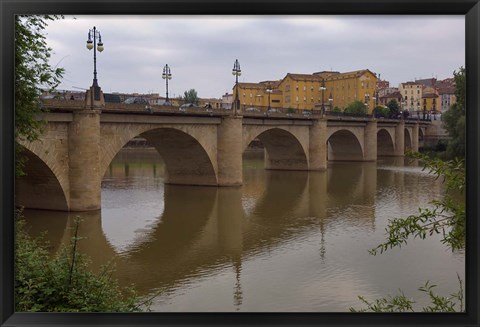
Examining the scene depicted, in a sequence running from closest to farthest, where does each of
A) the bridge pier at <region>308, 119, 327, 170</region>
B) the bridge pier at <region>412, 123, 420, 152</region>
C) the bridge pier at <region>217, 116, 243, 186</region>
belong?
the bridge pier at <region>217, 116, 243, 186</region>, the bridge pier at <region>308, 119, 327, 170</region>, the bridge pier at <region>412, 123, 420, 152</region>

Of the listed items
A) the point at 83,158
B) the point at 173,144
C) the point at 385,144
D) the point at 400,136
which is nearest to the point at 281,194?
the point at 173,144

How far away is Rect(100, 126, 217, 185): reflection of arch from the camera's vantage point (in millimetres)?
29391

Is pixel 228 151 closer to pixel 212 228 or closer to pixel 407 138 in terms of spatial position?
pixel 212 228

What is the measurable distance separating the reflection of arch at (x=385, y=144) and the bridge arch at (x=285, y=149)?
24405 millimetres

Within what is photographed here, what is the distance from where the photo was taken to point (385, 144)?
66.6 meters

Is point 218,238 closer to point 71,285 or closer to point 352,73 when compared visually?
point 71,285

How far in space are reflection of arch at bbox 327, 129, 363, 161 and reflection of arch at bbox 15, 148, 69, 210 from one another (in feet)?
121

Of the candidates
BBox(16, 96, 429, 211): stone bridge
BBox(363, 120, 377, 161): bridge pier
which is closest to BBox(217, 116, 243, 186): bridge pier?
BBox(16, 96, 429, 211): stone bridge

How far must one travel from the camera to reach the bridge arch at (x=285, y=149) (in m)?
41.6

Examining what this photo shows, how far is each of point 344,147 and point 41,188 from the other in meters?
40.2

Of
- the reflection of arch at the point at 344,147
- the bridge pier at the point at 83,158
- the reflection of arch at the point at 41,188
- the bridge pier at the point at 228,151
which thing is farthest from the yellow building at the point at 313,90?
the reflection of arch at the point at 41,188

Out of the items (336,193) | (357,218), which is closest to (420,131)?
(336,193)

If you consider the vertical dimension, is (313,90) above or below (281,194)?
above

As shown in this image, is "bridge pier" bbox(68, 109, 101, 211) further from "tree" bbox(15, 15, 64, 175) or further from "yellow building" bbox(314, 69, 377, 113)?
"yellow building" bbox(314, 69, 377, 113)
